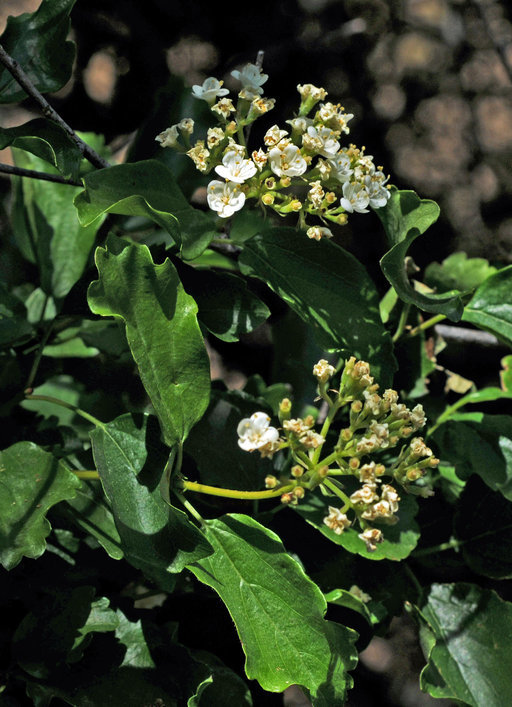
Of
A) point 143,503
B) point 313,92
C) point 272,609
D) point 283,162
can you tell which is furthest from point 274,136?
point 272,609

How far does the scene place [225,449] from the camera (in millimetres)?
1408

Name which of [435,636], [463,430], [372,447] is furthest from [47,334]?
[435,636]

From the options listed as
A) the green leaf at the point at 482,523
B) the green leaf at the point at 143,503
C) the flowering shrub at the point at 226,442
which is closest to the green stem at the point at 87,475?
the flowering shrub at the point at 226,442

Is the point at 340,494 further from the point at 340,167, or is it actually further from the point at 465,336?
the point at 465,336

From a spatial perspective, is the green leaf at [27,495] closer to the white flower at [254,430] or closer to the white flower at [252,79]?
the white flower at [254,430]

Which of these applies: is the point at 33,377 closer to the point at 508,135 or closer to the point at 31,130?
the point at 31,130

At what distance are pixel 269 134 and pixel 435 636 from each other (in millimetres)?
974

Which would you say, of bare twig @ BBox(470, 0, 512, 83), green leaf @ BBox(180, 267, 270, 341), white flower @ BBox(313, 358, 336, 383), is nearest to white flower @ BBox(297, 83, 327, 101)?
green leaf @ BBox(180, 267, 270, 341)

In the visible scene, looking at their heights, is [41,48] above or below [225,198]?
above

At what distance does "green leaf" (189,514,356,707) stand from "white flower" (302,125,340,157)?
0.58 meters

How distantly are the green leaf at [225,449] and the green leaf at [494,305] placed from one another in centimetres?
45

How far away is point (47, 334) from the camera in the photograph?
1465mm

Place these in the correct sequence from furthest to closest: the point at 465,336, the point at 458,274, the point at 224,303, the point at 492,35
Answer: the point at 492,35 < the point at 465,336 < the point at 458,274 < the point at 224,303

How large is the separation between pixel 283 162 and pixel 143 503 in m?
0.56
